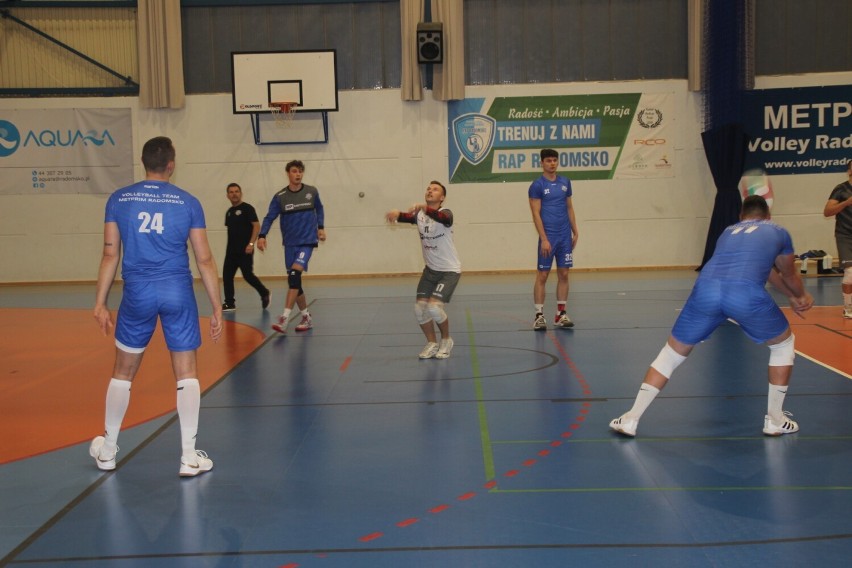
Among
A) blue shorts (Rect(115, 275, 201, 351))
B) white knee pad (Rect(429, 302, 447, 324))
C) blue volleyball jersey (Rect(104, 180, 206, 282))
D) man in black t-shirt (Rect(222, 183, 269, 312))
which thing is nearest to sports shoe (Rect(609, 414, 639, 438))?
blue shorts (Rect(115, 275, 201, 351))

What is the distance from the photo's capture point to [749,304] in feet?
18.8

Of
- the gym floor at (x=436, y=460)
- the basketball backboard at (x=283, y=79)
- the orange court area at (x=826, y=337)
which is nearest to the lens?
the gym floor at (x=436, y=460)

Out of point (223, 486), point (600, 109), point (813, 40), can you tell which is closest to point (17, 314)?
point (223, 486)

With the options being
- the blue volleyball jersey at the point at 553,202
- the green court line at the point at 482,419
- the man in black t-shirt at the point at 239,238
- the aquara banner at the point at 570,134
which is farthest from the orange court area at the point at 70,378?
the aquara banner at the point at 570,134

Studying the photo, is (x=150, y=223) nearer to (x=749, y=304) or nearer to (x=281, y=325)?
(x=749, y=304)

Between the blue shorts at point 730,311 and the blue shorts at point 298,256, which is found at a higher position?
the blue shorts at point 298,256

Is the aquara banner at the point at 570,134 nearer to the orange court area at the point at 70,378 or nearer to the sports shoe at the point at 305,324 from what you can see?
the orange court area at the point at 70,378

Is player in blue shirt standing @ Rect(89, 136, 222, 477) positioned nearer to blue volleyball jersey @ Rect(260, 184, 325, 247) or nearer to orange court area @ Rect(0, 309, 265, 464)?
orange court area @ Rect(0, 309, 265, 464)

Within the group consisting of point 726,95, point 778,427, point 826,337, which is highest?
point 726,95

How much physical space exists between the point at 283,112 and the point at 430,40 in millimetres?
3314

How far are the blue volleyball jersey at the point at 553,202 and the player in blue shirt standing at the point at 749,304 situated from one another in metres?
4.83

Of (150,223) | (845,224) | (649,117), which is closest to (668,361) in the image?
(150,223)

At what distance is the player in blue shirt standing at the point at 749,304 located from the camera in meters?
5.77

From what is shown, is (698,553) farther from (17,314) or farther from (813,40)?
(813,40)
